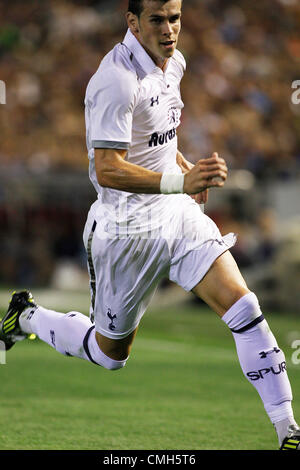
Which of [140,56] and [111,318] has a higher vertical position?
[140,56]

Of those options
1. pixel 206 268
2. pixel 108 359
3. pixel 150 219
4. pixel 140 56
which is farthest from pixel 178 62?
pixel 108 359

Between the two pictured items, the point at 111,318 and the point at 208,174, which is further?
the point at 111,318

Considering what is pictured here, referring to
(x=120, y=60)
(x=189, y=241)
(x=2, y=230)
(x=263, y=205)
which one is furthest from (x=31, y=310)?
(x=2, y=230)

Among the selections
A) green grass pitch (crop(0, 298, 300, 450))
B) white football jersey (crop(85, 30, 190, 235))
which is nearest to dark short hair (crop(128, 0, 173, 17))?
white football jersey (crop(85, 30, 190, 235))

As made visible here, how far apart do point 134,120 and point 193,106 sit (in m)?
15.6

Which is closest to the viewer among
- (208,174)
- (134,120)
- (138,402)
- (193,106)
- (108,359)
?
(208,174)

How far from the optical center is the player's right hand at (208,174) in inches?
188

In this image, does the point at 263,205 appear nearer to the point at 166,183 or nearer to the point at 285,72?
the point at 285,72

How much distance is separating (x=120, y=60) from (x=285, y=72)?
53.6 ft

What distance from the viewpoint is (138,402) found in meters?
7.36

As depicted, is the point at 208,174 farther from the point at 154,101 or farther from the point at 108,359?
the point at 108,359

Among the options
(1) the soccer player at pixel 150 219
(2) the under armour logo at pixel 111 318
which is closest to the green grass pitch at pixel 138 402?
(1) the soccer player at pixel 150 219

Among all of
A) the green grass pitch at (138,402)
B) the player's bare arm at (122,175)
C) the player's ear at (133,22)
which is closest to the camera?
the player's bare arm at (122,175)

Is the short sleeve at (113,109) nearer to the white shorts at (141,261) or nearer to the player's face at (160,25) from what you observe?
the player's face at (160,25)
